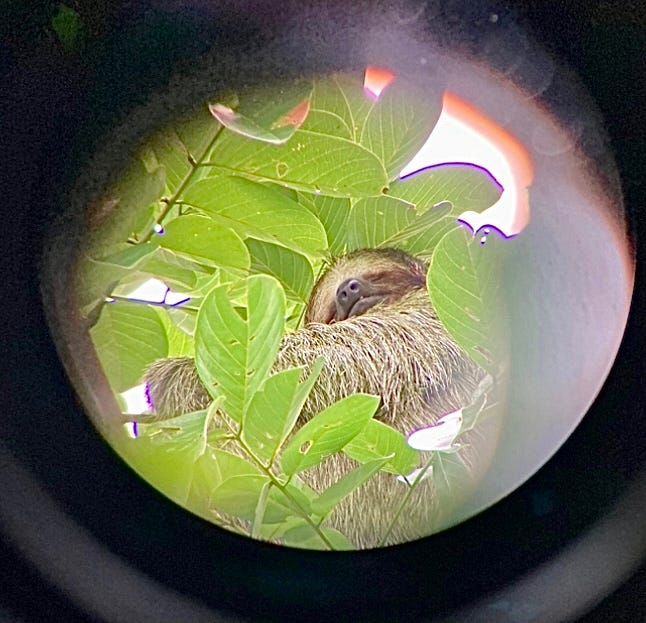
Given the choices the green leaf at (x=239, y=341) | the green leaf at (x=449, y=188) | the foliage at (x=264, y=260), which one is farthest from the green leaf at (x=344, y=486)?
the green leaf at (x=449, y=188)

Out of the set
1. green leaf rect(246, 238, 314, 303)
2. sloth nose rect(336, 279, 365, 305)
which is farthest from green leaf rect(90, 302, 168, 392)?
sloth nose rect(336, 279, 365, 305)

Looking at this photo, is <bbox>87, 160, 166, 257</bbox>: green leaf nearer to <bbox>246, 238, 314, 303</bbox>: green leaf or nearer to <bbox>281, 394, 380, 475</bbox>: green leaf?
<bbox>246, 238, 314, 303</bbox>: green leaf

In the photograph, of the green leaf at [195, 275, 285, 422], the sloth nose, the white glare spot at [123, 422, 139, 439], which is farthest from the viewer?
the sloth nose

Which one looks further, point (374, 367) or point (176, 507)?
point (374, 367)

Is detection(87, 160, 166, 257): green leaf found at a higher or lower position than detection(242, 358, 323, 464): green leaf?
higher

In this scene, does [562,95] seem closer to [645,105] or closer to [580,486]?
[645,105]

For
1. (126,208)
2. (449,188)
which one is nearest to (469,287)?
(449,188)

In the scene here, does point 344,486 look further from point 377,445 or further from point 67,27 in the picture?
point 67,27
